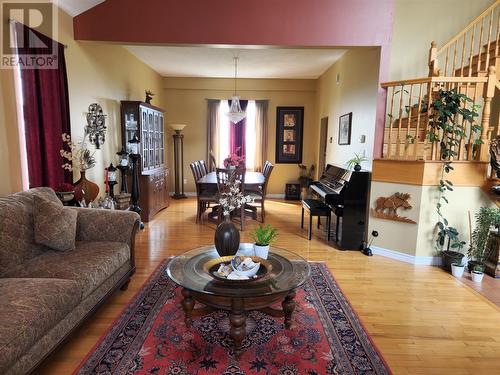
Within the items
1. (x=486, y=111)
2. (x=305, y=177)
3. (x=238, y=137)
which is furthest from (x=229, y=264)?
(x=238, y=137)

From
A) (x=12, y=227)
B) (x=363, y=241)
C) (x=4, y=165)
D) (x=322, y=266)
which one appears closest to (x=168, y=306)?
(x=12, y=227)

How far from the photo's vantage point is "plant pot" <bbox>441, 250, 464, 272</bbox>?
337cm

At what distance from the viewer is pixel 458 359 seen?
2.03m

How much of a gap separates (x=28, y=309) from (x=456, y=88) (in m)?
4.14

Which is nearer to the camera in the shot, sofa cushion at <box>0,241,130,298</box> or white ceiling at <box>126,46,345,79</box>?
sofa cushion at <box>0,241,130,298</box>

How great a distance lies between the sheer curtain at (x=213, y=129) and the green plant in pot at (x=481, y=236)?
17.2 feet

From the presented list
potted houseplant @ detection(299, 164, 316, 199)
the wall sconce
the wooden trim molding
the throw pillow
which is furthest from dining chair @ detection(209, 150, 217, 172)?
the throw pillow

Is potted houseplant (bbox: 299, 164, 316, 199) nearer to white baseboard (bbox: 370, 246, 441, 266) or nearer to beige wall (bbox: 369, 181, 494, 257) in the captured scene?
white baseboard (bbox: 370, 246, 441, 266)

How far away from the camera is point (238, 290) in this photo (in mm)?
1936

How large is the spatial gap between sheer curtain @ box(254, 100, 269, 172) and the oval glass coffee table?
5.20m

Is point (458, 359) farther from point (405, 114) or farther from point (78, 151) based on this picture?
point (78, 151)

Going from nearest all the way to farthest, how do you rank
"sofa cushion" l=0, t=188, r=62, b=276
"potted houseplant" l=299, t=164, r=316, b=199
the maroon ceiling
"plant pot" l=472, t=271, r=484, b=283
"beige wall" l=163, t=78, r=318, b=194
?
"sofa cushion" l=0, t=188, r=62, b=276
"plant pot" l=472, t=271, r=484, b=283
the maroon ceiling
"potted houseplant" l=299, t=164, r=316, b=199
"beige wall" l=163, t=78, r=318, b=194

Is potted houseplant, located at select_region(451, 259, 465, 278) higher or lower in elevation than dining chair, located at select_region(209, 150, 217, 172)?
lower

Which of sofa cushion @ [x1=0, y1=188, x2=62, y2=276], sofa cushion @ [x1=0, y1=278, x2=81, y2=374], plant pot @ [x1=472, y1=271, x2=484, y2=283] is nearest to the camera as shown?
sofa cushion @ [x1=0, y1=278, x2=81, y2=374]
